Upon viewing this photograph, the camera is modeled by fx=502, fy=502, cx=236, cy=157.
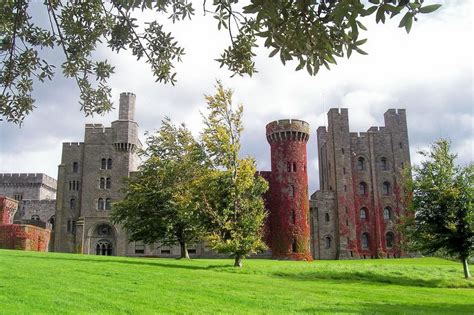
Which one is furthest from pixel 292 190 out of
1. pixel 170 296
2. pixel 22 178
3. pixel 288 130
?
pixel 22 178

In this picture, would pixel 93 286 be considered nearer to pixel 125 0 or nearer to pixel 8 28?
pixel 8 28

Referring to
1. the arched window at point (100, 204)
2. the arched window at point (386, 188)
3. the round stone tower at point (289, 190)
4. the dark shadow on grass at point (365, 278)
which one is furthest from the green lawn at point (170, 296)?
the arched window at point (386, 188)

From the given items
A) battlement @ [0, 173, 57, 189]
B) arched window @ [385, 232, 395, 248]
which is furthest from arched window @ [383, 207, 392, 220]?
battlement @ [0, 173, 57, 189]

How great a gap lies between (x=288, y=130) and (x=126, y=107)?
20.4 meters

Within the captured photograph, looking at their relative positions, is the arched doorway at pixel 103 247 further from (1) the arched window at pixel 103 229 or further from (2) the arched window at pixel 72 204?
(2) the arched window at pixel 72 204

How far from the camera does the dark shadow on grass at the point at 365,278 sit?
80.3 ft

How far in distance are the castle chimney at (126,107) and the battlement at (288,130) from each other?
58.4 feet

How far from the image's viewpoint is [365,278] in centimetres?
2539

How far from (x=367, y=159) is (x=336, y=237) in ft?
34.1

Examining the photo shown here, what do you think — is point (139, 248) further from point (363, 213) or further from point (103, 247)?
point (363, 213)

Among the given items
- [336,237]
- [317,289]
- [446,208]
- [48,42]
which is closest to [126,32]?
[48,42]

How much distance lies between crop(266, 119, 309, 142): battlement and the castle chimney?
58.4 feet

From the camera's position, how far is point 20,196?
80.4 metres

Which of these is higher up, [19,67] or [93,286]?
[19,67]
